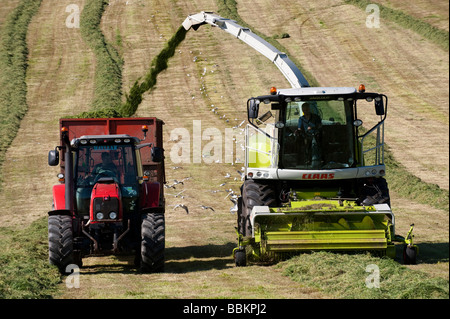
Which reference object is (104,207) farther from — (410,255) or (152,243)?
(410,255)

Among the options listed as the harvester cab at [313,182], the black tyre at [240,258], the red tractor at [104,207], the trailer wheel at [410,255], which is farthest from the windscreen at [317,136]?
the red tractor at [104,207]

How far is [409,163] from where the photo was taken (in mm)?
23594

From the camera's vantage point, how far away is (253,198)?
41.3 ft

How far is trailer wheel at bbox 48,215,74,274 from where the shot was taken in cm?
1147

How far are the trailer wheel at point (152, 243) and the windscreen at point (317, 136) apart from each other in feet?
8.05

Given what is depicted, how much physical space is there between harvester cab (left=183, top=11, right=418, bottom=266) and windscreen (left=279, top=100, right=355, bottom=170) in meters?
0.02

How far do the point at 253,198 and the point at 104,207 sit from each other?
8.43 feet

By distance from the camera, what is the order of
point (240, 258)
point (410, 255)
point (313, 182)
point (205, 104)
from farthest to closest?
point (205, 104) < point (313, 182) < point (240, 258) < point (410, 255)

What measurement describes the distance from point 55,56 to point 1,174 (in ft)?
50.3

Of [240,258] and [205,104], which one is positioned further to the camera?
[205,104]

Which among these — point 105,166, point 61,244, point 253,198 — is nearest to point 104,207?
point 61,244

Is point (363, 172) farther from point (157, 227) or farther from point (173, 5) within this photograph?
point (173, 5)

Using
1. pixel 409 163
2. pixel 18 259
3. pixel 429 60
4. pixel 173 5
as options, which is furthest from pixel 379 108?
pixel 429 60

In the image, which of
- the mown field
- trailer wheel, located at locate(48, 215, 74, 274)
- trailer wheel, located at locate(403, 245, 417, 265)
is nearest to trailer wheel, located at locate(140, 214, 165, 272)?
the mown field
